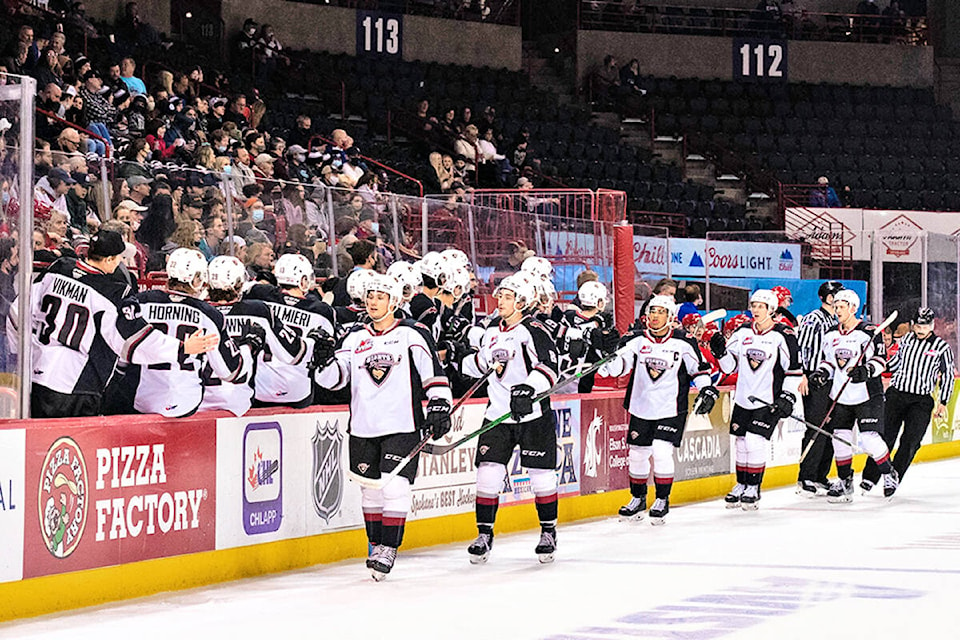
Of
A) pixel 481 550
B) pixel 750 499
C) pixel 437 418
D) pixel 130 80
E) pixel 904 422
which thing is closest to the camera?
pixel 437 418

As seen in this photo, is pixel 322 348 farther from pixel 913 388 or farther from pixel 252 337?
pixel 913 388

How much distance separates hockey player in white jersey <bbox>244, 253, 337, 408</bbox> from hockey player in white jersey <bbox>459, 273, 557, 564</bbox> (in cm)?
102

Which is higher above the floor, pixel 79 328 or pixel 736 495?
pixel 79 328

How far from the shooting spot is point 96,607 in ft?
22.7

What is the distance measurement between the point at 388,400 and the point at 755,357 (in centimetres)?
458

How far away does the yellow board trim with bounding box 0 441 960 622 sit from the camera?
6.63m

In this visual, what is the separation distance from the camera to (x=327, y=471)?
340 inches

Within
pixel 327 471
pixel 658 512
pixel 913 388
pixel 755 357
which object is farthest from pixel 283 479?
pixel 913 388

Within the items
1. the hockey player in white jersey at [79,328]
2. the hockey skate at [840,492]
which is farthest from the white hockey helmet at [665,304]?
the hockey player in white jersey at [79,328]

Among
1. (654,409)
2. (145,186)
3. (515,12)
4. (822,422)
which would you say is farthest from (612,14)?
(145,186)

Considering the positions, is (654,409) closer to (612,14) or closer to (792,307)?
(792,307)

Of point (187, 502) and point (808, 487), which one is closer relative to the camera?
point (187, 502)

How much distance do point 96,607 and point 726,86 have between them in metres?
21.9

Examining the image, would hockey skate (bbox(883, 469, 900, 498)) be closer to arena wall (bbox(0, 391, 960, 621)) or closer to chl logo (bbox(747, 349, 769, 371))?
chl logo (bbox(747, 349, 769, 371))
